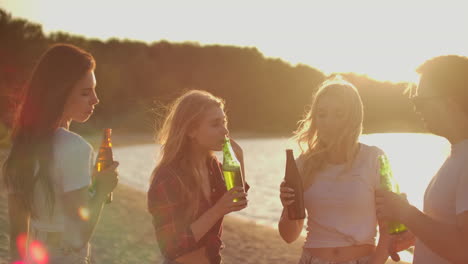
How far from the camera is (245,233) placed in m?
16.7

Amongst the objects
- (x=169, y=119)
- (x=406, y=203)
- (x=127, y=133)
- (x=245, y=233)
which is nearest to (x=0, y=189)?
(x=245, y=233)

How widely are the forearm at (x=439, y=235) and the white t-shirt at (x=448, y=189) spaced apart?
0.10 meters

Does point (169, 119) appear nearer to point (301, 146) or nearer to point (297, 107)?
point (301, 146)

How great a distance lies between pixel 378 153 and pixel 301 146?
68 centimetres

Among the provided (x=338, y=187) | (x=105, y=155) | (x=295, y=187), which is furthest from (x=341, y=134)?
(x=105, y=155)

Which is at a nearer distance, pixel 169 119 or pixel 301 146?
pixel 169 119

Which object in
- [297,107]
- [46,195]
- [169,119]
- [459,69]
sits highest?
[459,69]

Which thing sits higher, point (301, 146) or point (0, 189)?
point (301, 146)

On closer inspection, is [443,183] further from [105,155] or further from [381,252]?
[105,155]

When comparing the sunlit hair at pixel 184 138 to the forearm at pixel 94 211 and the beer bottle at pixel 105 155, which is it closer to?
the beer bottle at pixel 105 155

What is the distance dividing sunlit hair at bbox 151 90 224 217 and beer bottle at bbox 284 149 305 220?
27.8 inches

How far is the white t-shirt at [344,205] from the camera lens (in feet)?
14.0

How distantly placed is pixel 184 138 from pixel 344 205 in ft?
4.18

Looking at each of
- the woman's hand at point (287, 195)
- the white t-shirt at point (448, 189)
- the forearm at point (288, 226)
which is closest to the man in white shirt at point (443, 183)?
the white t-shirt at point (448, 189)
